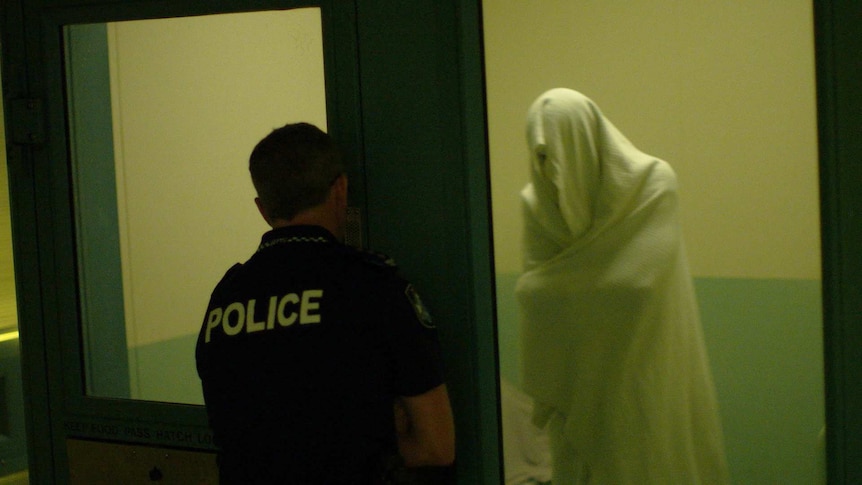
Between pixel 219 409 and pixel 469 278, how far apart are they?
52cm

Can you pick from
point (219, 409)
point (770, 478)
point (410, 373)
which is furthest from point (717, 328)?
point (219, 409)

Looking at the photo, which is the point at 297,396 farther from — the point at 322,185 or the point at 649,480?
the point at 649,480

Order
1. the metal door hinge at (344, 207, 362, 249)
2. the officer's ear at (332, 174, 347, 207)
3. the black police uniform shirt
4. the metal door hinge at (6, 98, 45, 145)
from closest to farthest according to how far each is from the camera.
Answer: the black police uniform shirt, the officer's ear at (332, 174, 347, 207), the metal door hinge at (344, 207, 362, 249), the metal door hinge at (6, 98, 45, 145)

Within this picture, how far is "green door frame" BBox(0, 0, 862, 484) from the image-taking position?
3.94 ft

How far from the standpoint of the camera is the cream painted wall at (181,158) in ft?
6.21

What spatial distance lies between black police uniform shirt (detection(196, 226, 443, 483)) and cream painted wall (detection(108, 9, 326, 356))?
73cm

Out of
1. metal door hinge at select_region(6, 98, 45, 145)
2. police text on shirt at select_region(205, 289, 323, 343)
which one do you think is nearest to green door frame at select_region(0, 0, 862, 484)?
metal door hinge at select_region(6, 98, 45, 145)

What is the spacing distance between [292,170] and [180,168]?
842 mm

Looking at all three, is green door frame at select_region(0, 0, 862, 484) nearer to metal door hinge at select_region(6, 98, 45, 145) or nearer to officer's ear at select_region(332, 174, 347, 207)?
metal door hinge at select_region(6, 98, 45, 145)

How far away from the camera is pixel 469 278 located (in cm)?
144

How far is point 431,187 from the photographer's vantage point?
1.45 m

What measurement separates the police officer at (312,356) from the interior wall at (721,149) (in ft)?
1.26

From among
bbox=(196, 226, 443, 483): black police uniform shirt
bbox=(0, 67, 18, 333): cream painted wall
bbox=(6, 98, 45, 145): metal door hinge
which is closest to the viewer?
bbox=(196, 226, 443, 483): black police uniform shirt

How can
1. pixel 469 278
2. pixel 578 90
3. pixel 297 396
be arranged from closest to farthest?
1. pixel 297 396
2. pixel 469 278
3. pixel 578 90
